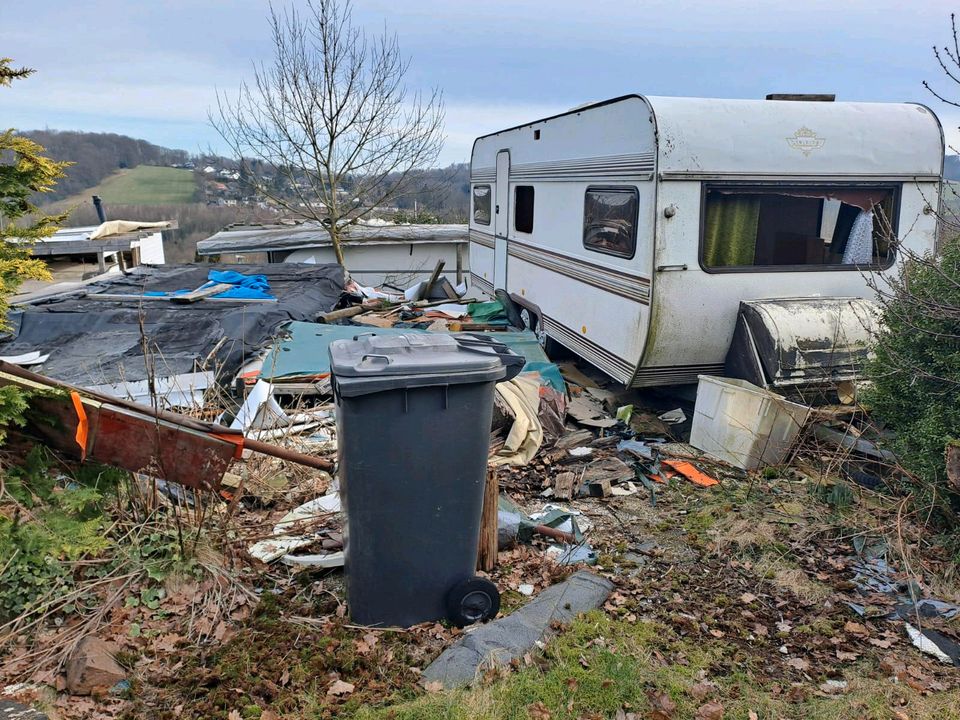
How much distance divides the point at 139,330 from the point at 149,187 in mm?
33586

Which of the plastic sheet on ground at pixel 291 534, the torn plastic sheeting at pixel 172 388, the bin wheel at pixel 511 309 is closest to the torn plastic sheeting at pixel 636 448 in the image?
the plastic sheet on ground at pixel 291 534

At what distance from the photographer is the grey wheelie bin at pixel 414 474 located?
3.47 metres

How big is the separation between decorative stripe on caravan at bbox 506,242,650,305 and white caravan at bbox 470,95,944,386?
0.03 metres

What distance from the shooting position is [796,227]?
6.53m

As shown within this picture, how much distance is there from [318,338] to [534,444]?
328 centimetres

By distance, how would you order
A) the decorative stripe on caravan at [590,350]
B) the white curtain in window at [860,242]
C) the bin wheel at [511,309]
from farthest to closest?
the bin wheel at [511,309] → the decorative stripe on caravan at [590,350] → the white curtain in window at [860,242]

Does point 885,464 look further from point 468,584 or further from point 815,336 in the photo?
point 468,584

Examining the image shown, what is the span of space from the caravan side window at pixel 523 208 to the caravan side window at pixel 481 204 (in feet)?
5.61

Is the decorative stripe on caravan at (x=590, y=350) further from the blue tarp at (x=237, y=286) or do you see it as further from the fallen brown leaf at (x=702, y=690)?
the blue tarp at (x=237, y=286)

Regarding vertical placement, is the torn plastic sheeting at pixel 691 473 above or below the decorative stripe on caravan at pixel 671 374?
below

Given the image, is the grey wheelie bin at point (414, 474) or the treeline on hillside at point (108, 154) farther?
the treeline on hillside at point (108, 154)

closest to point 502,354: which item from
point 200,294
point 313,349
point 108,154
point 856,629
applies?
point 856,629

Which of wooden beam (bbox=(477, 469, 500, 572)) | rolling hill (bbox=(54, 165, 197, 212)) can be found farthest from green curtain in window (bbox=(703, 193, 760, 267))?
rolling hill (bbox=(54, 165, 197, 212))

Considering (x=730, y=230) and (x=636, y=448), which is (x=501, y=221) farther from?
(x=636, y=448)
